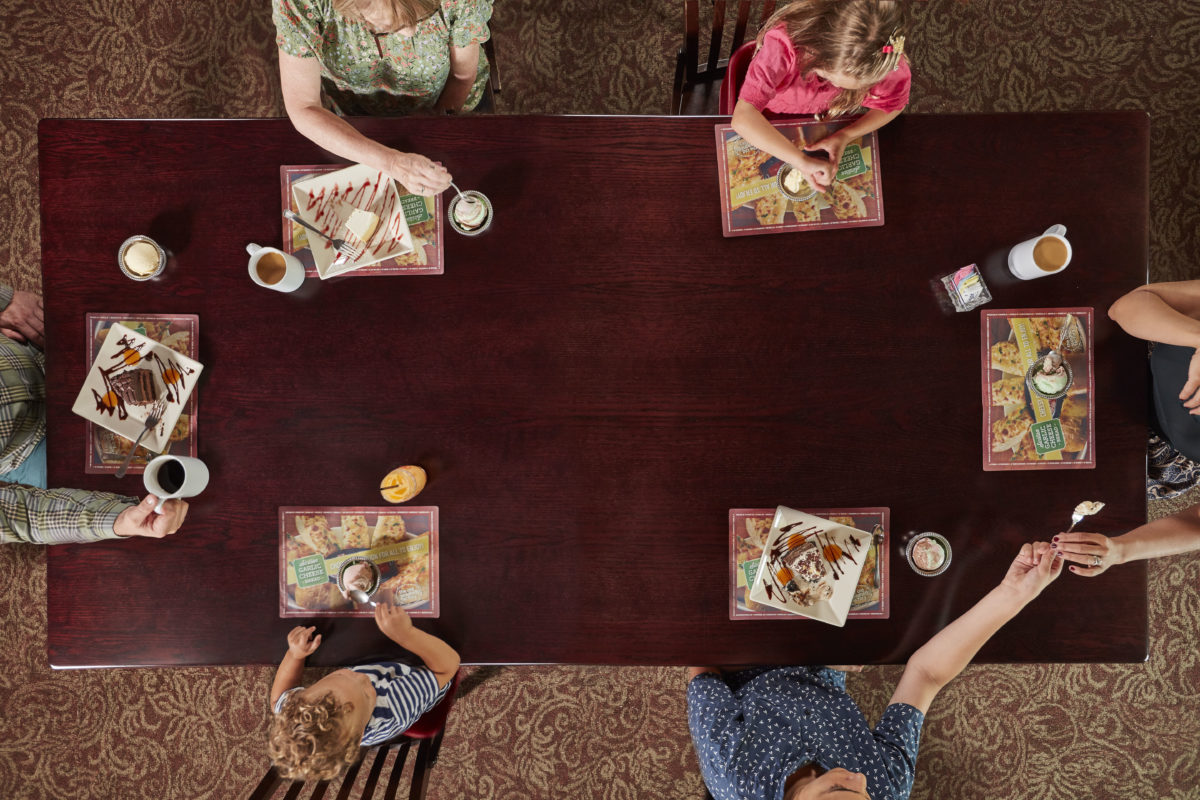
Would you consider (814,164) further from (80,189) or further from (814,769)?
(80,189)

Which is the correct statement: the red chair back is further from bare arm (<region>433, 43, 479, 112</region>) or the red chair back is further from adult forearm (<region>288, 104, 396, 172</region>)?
adult forearm (<region>288, 104, 396, 172</region>)

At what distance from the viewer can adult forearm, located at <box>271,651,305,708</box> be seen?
4.79ft

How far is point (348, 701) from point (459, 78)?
1.46 metres

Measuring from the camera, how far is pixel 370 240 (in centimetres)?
146

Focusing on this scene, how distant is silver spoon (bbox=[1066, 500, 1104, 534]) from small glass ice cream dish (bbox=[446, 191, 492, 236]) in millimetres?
1417

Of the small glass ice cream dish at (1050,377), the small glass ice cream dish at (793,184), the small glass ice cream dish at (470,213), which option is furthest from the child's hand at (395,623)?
the small glass ice cream dish at (1050,377)

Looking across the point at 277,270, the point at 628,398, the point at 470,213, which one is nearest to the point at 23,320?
the point at 277,270

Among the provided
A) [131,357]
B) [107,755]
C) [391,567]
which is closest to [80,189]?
[131,357]

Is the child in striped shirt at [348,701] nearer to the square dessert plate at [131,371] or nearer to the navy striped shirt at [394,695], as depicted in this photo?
the navy striped shirt at [394,695]

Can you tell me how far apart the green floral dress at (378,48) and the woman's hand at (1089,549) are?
5.58ft

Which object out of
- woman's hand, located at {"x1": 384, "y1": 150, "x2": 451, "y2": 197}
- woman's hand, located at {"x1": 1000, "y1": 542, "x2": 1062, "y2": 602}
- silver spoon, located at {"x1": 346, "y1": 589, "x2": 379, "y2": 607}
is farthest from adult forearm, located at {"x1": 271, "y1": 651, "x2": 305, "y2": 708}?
woman's hand, located at {"x1": 1000, "y1": 542, "x2": 1062, "y2": 602}

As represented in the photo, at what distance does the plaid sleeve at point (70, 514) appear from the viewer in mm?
1417

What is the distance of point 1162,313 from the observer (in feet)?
4.53

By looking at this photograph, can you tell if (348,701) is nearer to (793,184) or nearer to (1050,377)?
(793,184)
